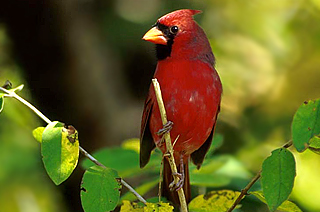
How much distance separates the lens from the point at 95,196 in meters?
1.36

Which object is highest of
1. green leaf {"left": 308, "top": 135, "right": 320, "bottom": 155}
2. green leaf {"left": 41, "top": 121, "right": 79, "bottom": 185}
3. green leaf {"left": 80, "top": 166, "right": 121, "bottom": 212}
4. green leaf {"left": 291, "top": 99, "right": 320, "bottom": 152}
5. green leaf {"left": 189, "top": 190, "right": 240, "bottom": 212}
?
green leaf {"left": 291, "top": 99, "right": 320, "bottom": 152}

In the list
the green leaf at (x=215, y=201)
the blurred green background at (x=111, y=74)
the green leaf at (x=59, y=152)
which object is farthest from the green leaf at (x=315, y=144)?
the blurred green background at (x=111, y=74)

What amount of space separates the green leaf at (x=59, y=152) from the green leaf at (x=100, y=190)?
58mm

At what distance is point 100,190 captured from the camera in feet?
4.51

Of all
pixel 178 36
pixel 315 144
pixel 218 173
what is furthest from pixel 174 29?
pixel 315 144

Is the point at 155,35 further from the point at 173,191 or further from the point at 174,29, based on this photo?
the point at 173,191

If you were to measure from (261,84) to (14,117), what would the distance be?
5.21 feet

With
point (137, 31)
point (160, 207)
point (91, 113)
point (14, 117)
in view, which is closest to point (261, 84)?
point (137, 31)

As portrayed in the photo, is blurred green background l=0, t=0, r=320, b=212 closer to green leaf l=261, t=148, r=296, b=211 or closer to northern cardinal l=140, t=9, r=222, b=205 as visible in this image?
northern cardinal l=140, t=9, r=222, b=205

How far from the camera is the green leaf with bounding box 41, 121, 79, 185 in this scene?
4.41 feet

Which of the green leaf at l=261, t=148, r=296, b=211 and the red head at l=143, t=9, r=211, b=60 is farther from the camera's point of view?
the red head at l=143, t=9, r=211, b=60

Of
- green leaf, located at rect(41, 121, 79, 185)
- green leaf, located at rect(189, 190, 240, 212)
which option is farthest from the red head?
green leaf, located at rect(41, 121, 79, 185)

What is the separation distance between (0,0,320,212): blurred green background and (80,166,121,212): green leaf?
1.76 meters

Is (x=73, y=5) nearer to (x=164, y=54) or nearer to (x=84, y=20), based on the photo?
(x=84, y=20)
